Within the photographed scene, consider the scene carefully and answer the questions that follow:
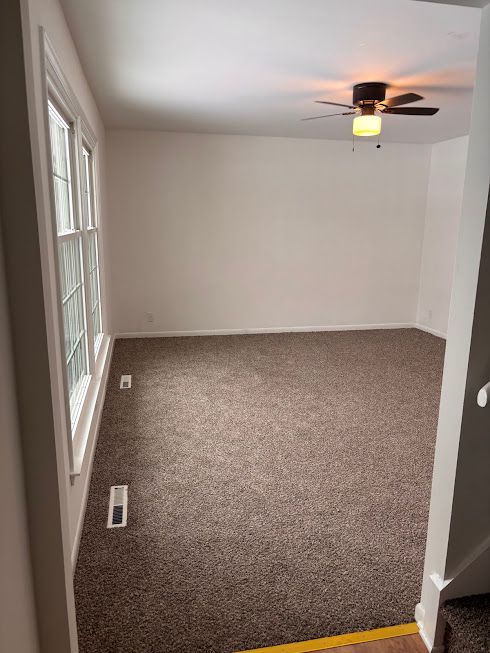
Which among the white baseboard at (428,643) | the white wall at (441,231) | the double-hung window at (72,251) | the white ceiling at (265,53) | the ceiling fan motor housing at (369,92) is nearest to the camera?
the white baseboard at (428,643)

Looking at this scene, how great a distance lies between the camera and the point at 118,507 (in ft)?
8.02

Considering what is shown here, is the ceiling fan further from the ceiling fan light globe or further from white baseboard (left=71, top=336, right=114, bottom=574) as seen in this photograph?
white baseboard (left=71, top=336, right=114, bottom=574)

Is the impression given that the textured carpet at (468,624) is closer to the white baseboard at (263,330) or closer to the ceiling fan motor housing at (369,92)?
the ceiling fan motor housing at (369,92)

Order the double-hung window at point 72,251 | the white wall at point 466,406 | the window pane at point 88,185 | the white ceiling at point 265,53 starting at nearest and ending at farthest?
the white wall at point 466,406, the white ceiling at point 265,53, the double-hung window at point 72,251, the window pane at point 88,185

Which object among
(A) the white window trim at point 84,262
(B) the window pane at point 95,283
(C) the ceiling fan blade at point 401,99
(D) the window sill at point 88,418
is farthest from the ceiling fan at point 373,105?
(D) the window sill at point 88,418

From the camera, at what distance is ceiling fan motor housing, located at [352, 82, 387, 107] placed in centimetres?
332

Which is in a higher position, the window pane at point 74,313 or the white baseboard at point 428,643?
the window pane at point 74,313

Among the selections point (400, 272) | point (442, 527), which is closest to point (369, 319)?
point (400, 272)

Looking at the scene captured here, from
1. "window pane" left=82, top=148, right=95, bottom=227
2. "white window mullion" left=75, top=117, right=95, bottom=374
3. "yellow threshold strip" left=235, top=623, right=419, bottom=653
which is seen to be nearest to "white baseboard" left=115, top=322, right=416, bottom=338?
"window pane" left=82, top=148, right=95, bottom=227

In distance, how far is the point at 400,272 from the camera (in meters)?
6.39

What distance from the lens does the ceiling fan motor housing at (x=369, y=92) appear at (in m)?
3.32

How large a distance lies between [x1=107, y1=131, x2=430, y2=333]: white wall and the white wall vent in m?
1.51

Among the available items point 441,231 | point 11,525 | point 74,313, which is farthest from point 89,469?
point 441,231

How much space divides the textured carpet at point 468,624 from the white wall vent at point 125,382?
306 cm
